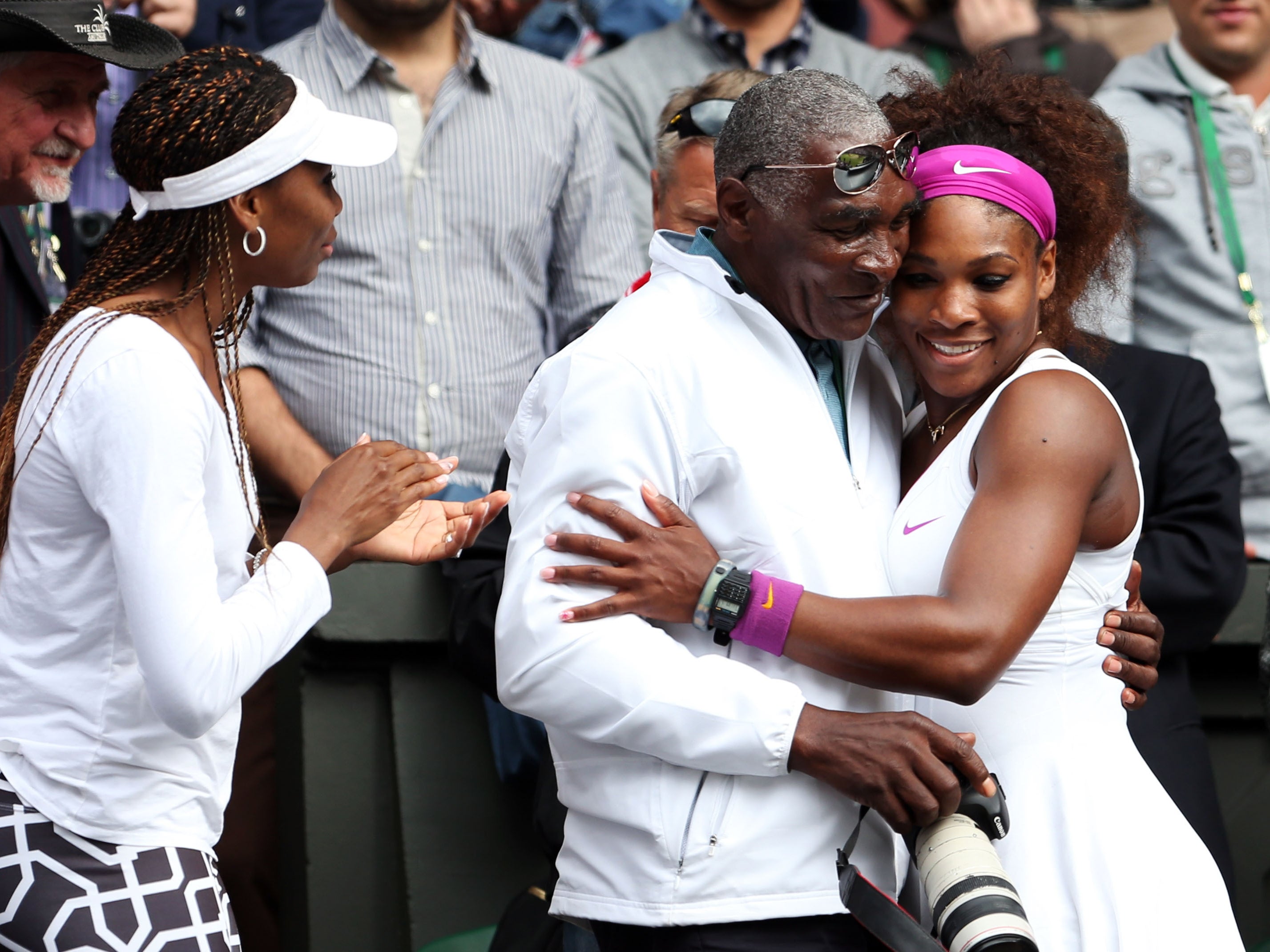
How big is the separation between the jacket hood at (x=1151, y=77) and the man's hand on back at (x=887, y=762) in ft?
10.4

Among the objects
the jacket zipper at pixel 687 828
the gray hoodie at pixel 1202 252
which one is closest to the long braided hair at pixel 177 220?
the jacket zipper at pixel 687 828

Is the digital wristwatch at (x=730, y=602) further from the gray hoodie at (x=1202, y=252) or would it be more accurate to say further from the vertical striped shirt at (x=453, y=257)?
the gray hoodie at (x=1202, y=252)

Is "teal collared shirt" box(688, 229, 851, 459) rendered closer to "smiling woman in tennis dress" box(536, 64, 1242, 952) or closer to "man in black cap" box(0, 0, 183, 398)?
"smiling woman in tennis dress" box(536, 64, 1242, 952)

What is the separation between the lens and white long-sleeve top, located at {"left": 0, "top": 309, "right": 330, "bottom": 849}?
2154 mm

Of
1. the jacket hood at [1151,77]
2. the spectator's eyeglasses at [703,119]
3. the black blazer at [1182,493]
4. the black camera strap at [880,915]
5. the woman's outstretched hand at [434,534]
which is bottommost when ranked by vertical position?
the black blazer at [1182,493]

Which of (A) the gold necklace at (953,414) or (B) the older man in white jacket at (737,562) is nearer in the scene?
(B) the older man in white jacket at (737,562)

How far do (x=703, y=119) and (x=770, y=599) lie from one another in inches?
64.0

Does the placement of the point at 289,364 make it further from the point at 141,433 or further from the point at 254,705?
the point at 141,433

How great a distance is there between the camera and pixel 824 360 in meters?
2.56

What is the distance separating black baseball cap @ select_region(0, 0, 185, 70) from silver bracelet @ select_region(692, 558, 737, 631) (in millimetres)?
1508

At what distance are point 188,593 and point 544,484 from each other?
1.79 feet

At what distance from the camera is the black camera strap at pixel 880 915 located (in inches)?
83.3

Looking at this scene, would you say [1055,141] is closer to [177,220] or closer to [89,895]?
[177,220]

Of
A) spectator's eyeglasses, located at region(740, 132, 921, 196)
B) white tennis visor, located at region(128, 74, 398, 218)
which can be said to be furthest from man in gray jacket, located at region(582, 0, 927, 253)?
spectator's eyeglasses, located at region(740, 132, 921, 196)
